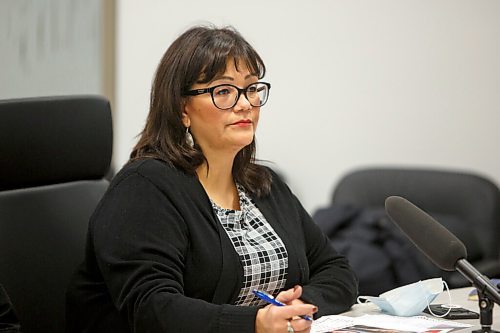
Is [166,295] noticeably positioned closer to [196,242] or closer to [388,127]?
[196,242]

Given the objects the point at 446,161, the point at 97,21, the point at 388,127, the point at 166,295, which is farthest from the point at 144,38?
the point at 166,295

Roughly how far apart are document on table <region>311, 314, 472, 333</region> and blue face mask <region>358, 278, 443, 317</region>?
25 millimetres

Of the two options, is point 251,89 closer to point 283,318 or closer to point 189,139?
point 189,139

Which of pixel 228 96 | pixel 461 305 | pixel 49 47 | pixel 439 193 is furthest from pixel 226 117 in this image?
pixel 49 47

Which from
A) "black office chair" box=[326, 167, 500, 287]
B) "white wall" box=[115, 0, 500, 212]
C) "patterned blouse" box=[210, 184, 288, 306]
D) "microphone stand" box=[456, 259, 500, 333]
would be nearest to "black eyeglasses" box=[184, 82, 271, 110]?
"patterned blouse" box=[210, 184, 288, 306]

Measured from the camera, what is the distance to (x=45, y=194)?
224 cm

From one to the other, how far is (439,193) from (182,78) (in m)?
1.97

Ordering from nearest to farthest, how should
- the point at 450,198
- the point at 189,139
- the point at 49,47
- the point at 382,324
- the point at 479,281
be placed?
the point at 479,281
the point at 382,324
the point at 189,139
the point at 450,198
the point at 49,47

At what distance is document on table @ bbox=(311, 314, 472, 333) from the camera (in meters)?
1.92

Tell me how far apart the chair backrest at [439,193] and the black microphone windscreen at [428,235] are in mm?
1958

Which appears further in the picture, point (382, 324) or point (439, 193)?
point (439, 193)

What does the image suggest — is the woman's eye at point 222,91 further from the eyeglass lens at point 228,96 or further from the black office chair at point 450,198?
the black office chair at point 450,198

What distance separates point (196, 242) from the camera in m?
2.01

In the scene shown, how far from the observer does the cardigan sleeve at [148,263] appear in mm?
1825
